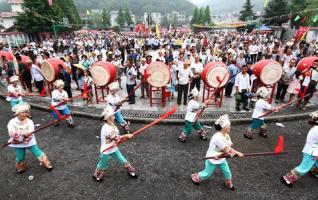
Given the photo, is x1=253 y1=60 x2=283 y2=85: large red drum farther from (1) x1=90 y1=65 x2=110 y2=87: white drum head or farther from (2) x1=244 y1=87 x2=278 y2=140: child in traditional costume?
(1) x1=90 y1=65 x2=110 y2=87: white drum head

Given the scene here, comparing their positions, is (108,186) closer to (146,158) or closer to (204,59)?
(146,158)

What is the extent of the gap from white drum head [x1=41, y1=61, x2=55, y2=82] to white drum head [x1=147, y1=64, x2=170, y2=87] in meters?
3.96

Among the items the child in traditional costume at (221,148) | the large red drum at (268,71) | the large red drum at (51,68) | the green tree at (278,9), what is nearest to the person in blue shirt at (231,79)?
the large red drum at (268,71)

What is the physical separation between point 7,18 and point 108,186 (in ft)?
198

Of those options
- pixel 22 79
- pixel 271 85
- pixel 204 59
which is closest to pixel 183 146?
pixel 271 85

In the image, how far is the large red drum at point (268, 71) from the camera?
804 cm

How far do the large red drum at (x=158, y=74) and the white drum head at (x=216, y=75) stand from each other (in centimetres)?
148

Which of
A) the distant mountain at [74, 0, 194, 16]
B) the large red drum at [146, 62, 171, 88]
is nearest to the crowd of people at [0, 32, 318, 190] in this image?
the large red drum at [146, 62, 171, 88]

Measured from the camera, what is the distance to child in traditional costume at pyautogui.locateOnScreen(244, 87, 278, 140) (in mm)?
5906

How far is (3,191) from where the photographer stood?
4.64 meters

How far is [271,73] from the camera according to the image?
8148mm

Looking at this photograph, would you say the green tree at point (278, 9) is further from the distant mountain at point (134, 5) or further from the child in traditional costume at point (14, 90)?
the distant mountain at point (134, 5)

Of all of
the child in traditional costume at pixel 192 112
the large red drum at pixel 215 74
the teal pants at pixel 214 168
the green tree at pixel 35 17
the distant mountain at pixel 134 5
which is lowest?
the teal pants at pixel 214 168

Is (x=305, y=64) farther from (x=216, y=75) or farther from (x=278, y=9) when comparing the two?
(x=278, y=9)
